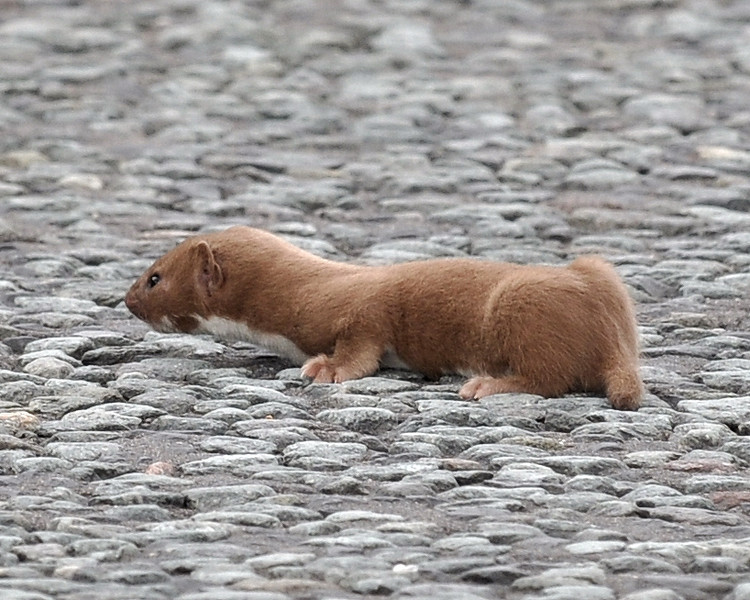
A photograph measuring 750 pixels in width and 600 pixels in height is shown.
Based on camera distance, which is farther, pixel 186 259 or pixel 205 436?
pixel 186 259

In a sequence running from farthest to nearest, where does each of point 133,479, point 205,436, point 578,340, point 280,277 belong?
point 280,277 → point 578,340 → point 205,436 → point 133,479

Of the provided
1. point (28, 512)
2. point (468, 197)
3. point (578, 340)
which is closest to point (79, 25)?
point (468, 197)

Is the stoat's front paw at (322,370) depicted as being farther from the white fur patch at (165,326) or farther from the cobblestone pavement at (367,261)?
the white fur patch at (165,326)

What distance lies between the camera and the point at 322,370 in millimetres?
6828

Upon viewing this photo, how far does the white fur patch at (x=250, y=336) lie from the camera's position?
7211 millimetres

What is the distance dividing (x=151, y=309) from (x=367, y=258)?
1684mm

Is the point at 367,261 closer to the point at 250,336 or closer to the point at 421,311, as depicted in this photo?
the point at 250,336

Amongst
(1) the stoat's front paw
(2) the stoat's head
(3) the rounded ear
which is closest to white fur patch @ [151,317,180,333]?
(2) the stoat's head

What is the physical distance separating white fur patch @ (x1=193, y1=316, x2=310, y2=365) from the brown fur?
0.02m

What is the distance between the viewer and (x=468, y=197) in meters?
10.5

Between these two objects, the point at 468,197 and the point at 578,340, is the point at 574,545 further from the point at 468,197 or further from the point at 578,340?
the point at 468,197

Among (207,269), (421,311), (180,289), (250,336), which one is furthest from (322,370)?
(180,289)

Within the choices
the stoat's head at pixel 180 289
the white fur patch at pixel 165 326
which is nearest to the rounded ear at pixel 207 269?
the stoat's head at pixel 180 289

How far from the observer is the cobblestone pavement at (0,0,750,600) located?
4777 millimetres
